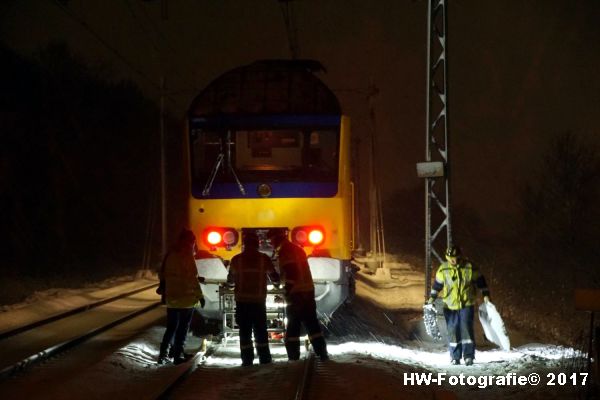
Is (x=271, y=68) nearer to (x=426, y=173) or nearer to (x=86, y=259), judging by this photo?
(x=426, y=173)

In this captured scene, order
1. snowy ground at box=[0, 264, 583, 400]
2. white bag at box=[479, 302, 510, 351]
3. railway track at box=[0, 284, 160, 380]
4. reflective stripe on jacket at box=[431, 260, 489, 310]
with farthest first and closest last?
1. white bag at box=[479, 302, 510, 351]
2. reflective stripe on jacket at box=[431, 260, 489, 310]
3. railway track at box=[0, 284, 160, 380]
4. snowy ground at box=[0, 264, 583, 400]

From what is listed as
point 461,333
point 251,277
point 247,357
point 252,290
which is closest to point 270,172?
point 251,277

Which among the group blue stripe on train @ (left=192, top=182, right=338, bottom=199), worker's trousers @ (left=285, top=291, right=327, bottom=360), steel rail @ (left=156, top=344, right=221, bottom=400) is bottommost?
steel rail @ (left=156, top=344, right=221, bottom=400)

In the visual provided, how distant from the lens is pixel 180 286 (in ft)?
36.3

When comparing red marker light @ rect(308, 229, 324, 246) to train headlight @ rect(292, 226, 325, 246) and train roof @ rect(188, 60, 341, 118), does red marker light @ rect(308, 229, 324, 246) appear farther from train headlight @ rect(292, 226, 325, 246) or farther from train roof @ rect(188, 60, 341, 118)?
train roof @ rect(188, 60, 341, 118)

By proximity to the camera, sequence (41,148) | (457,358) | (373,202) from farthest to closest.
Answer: (41,148), (373,202), (457,358)

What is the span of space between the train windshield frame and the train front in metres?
0.02

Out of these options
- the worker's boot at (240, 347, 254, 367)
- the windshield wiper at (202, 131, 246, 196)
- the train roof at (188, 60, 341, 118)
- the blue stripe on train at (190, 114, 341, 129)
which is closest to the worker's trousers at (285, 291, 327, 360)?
the worker's boot at (240, 347, 254, 367)

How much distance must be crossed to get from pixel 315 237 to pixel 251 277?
6.12ft

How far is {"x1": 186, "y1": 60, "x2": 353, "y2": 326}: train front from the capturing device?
12.6 meters

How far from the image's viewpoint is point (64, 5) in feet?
47.0

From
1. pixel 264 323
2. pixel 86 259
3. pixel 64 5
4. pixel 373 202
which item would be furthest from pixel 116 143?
pixel 264 323

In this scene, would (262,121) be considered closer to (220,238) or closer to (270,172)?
(270,172)

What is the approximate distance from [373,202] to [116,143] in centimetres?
2110
